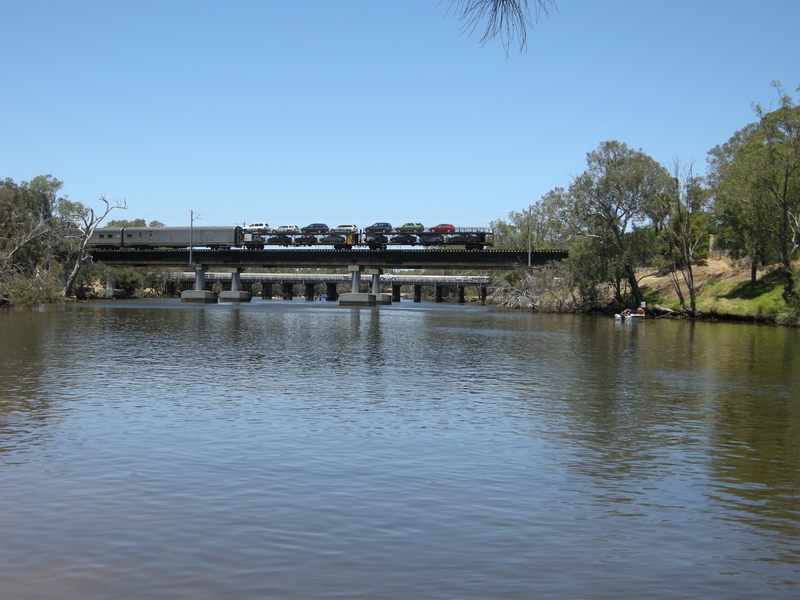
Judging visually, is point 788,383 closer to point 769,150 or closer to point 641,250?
point 769,150

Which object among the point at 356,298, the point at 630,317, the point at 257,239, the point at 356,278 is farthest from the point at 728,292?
the point at 257,239

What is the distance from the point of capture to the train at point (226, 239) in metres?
129

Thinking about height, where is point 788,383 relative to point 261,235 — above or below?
below

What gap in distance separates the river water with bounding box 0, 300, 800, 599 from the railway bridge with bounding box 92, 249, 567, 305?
91.3 metres

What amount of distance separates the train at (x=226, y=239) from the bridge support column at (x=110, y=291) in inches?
268

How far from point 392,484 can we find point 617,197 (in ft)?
244

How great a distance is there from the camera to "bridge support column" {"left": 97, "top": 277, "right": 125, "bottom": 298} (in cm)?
13838

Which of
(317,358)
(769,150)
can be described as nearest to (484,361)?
(317,358)

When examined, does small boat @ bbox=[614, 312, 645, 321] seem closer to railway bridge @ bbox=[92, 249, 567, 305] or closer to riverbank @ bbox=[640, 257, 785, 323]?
riverbank @ bbox=[640, 257, 785, 323]

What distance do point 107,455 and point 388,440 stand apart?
574cm

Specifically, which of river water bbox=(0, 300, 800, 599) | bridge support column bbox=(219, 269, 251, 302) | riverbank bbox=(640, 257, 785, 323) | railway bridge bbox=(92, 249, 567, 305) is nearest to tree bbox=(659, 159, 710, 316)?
riverbank bbox=(640, 257, 785, 323)

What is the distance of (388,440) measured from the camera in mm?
16688

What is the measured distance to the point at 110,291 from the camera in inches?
5458

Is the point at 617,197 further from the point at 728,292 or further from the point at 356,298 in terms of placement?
the point at 356,298
